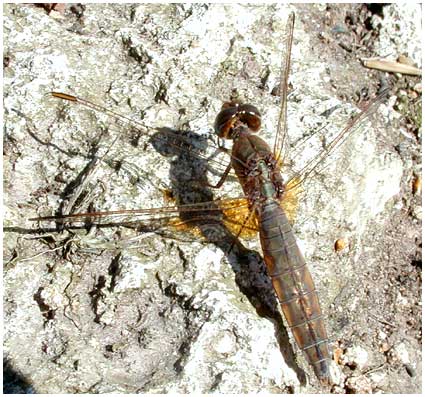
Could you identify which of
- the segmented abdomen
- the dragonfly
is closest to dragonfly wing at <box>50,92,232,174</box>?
the dragonfly

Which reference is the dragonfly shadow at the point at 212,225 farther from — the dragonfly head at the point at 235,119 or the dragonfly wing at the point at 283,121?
the dragonfly wing at the point at 283,121

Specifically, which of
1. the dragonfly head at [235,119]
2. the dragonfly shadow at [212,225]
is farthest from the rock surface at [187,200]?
the dragonfly head at [235,119]

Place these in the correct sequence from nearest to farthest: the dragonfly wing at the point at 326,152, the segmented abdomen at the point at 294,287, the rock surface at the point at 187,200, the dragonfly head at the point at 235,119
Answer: the rock surface at the point at 187,200
the segmented abdomen at the point at 294,287
the dragonfly head at the point at 235,119
the dragonfly wing at the point at 326,152

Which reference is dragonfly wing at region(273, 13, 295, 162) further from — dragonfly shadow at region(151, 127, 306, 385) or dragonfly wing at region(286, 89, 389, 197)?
dragonfly shadow at region(151, 127, 306, 385)

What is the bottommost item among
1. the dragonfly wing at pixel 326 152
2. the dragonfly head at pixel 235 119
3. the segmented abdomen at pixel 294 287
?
the segmented abdomen at pixel 294 287

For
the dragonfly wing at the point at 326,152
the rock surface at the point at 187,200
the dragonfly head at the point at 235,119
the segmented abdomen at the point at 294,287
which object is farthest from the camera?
the dragonfly wing at the point at 326,152

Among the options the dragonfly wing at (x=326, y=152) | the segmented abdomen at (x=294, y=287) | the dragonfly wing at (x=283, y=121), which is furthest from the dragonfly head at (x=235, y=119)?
the segmented abdomen at (x=294, y=287)

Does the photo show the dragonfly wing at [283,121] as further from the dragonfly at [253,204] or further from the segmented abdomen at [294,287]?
the segmented abdomen at [294,287]

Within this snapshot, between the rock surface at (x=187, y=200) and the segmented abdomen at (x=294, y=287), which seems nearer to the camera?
the rock surface at (x=187, y=200)

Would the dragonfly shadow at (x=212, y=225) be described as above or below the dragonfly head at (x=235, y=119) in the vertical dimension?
below
